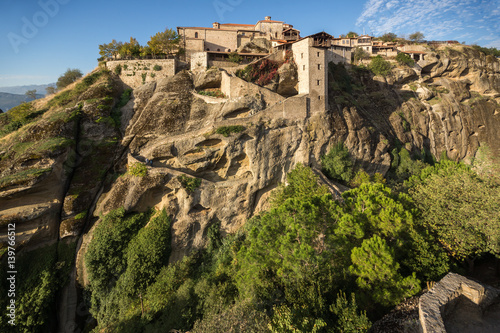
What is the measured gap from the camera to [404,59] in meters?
43.9

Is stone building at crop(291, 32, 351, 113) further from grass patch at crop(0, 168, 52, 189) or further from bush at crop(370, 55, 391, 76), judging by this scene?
grass patch at crop(0, 168, 52, 189)

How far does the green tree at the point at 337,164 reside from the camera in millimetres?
26175

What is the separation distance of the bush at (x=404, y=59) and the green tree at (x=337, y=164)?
97.9ft

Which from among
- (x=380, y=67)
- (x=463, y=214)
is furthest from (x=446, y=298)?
(x=380, y=67)

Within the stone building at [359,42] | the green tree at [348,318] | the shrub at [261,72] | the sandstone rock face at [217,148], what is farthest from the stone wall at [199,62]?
the stone building at [359,42]

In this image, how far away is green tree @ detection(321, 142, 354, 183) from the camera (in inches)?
1031

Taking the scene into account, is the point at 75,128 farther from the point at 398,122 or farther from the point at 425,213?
the point at 398,122

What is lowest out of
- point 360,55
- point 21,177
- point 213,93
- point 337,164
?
point 21,177

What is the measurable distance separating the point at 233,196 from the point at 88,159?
46.5 feet

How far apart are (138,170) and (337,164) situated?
66.0ft

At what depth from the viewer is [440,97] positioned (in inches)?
1688

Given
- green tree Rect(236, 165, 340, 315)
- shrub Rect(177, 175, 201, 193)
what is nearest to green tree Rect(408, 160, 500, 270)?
green tree Rect(236, 165, 340, 315)

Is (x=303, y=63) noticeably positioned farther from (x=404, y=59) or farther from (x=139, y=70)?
(x=404, y=59)

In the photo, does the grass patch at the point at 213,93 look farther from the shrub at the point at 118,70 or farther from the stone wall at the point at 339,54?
the stone wall at the point at 339,54
